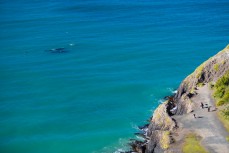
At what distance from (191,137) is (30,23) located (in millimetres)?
89188

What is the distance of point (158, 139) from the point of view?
57438mm

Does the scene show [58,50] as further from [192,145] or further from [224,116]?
[192,145]

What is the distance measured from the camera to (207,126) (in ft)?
190

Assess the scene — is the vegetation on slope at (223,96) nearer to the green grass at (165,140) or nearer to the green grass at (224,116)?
the green grass at (224,116)

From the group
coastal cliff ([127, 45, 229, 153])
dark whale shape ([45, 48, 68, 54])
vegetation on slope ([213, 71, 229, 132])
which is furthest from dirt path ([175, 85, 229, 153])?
dark whale shape ([45, 48, 68, 54])

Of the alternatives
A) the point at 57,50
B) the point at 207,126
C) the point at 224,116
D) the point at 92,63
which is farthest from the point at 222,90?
the point at 57,50

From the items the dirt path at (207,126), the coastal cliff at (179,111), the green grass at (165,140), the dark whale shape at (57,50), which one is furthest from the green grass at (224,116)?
the dark whale shape at (57,50)

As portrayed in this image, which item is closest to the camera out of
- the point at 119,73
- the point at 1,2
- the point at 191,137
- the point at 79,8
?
the point at 191,137

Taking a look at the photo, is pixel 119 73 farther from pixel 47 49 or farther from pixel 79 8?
pixel 79 8

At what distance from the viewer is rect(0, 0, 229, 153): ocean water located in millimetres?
72125

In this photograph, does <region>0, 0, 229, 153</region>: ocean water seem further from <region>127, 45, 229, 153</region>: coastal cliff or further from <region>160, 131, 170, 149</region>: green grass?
<region>160, 131, 170, 149</region>: green grass

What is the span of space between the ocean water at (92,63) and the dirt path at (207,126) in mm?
12476

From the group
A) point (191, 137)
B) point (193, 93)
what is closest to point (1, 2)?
point (193, 93)

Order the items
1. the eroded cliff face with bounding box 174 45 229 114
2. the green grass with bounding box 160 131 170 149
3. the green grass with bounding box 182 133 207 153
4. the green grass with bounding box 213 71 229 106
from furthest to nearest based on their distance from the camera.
A: the eroded cliff face with bounding box 174 45 229 114 < the green grass with bounding box 213 71 229 106 < the green grass with bounding box 160 131 170 149 < the green grass with bounding box 182 133 207 153
